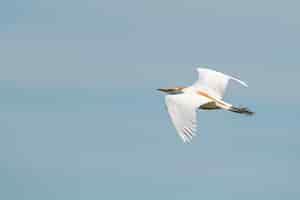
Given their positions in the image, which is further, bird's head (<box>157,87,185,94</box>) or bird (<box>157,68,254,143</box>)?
bird's head (<box>157,87,185,94</box>)

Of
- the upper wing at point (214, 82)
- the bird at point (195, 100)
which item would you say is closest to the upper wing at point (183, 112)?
the bird at point (195, 100)

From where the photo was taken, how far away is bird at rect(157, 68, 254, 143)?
2392 inches

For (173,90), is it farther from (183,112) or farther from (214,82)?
(183,112)

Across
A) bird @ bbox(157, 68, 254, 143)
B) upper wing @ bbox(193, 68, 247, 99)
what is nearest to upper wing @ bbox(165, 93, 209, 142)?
bird @ bbox(157, 68, 254, 143)

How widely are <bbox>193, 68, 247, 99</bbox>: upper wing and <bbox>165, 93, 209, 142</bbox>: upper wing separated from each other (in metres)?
6.20

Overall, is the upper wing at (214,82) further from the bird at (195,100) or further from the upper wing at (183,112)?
the upper wing at (183,112)

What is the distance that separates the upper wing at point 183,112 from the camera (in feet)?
196

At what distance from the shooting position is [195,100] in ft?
218

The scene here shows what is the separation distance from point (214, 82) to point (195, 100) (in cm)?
738

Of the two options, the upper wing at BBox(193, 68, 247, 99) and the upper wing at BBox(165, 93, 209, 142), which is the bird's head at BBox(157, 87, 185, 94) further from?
the upper wing at BBox(165, 93, 209, 142)

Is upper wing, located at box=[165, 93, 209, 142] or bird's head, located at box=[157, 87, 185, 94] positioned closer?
upper wing, located at box=[165, 93, 209, 142]

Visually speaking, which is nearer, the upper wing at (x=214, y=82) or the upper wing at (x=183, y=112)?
the upper wing at (x=183, y=112)

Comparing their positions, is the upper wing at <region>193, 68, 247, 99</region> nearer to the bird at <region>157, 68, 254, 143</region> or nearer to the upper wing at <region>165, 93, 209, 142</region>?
the bird at <region>157, 68, 254, 143</region>

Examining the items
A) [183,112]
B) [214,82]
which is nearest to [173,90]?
[214,82]
